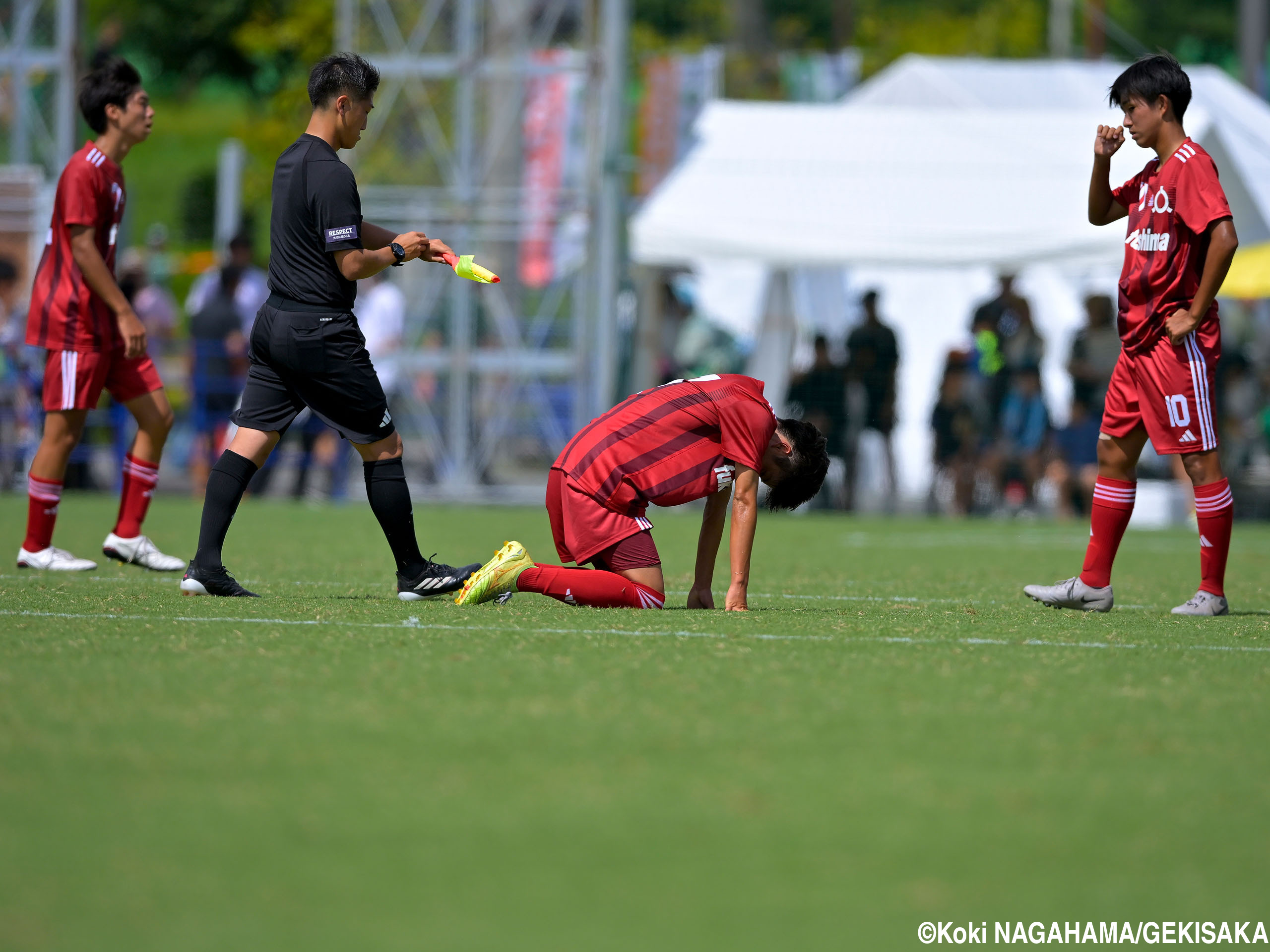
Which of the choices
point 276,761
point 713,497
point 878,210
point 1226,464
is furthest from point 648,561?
point 1226,464

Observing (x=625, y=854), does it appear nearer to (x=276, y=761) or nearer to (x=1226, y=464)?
(x=276, y=761)

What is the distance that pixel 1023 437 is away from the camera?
15.6m

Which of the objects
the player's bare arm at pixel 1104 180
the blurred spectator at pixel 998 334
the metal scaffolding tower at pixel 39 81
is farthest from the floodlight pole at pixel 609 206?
the player's bare arm at pixel 1104 180

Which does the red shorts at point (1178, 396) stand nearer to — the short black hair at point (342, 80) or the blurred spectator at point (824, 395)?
the short black hair at point (342, 80)

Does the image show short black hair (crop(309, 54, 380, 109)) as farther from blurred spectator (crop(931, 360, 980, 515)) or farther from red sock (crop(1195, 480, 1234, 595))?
blurred spectator (crop(931, 360, 980, 515))

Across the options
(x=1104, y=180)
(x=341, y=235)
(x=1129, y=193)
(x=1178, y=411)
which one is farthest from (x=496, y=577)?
(x=1129, y=193)

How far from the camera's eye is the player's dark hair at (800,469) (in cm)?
605

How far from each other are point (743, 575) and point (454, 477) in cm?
1030

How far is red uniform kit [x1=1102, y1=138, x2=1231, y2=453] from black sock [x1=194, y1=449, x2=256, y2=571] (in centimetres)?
355

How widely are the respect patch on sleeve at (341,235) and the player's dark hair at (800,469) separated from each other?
180 cm

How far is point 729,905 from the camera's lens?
270cm

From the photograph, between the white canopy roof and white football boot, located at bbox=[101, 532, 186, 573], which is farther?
the white canopy roof

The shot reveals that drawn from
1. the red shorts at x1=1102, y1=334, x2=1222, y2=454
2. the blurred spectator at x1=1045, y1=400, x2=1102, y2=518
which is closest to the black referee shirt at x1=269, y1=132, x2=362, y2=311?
the red shorts at x1=1102, y1=334, x2=1222, y2=454

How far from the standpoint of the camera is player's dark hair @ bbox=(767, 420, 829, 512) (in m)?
6.05
